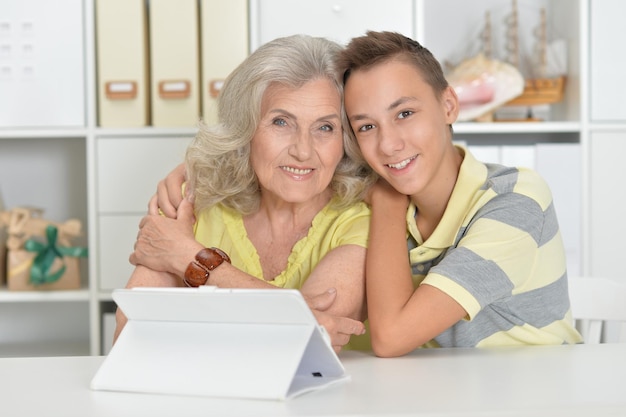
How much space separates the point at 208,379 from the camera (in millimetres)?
913

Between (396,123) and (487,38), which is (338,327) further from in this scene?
(487,38)

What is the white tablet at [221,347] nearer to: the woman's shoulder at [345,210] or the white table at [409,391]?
the white table at [409,391]

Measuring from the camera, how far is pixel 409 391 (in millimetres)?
919

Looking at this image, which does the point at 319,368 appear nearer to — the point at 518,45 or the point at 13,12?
the point at 13,12

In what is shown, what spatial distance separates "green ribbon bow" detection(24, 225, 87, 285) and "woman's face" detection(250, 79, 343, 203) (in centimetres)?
122

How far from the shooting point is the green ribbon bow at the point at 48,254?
248cm

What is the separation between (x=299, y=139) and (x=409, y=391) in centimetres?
63

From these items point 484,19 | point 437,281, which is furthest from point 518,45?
point 437,281

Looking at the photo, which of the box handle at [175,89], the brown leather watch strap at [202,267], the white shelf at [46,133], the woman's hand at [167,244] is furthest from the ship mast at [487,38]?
the brown leather watch strap at [202,267]

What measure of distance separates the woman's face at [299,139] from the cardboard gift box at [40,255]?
122 centimetres

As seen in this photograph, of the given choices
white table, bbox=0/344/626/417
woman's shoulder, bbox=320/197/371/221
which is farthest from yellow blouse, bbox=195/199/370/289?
white table, bbox=0/344/626/417

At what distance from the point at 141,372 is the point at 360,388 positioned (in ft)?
0.78

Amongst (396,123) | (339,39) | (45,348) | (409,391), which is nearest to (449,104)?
(396,123)

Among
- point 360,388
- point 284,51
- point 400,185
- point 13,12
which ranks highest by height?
point 13,12
